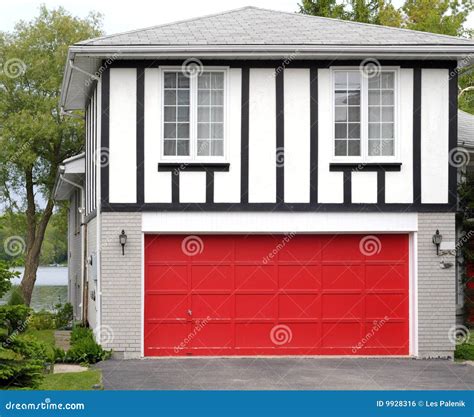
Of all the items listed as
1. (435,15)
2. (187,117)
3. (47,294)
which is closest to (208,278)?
(187,117)

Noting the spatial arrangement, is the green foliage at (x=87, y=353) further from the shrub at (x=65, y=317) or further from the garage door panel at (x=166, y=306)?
the shrub at (x=65, y=317)

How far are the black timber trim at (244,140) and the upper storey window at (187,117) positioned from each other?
0.37 metres

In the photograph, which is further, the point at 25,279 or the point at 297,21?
the point at 25,279

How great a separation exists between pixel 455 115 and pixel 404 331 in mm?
4364

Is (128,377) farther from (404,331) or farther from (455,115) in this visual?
(455,115)

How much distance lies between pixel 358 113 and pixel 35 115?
2500 cm

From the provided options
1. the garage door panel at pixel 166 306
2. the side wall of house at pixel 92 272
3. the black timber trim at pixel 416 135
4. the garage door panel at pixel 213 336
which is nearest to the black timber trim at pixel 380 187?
the black timber trim at pixel 416 135

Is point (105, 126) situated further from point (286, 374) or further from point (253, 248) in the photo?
point (286, 374)

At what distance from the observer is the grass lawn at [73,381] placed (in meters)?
15.3

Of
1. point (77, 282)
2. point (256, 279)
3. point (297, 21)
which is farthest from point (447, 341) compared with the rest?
point (77, 282)

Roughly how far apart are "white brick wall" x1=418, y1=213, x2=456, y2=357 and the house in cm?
3

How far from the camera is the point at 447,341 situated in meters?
19.5

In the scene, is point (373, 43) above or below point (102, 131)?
above

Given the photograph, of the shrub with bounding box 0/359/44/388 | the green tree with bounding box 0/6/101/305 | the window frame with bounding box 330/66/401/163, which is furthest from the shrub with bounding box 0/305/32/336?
the green tree with bounding box 0/6/101/305
